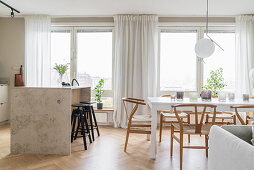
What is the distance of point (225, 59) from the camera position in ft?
15.3

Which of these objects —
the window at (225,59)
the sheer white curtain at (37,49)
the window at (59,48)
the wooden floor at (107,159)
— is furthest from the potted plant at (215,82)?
the sheer white curtain at (37,49)

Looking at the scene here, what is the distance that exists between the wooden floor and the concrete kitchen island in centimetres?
14

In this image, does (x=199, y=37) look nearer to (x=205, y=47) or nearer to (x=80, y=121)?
(x=205, y=47)

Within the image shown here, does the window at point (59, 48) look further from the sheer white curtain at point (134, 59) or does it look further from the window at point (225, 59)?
the window at point (225, 59)

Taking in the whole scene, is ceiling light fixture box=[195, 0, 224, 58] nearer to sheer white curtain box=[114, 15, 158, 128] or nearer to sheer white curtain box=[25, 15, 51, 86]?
sheer white curtain box=[114, 15, 158, 128]

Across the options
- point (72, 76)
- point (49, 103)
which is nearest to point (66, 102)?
point (49, 103)

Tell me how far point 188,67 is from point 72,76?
2689mm

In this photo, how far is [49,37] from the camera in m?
4.67

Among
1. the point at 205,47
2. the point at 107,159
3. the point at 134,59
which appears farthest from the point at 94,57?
the point at 107,159

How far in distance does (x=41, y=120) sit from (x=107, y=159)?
1021 mm

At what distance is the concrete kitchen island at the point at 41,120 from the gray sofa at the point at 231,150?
1875mm

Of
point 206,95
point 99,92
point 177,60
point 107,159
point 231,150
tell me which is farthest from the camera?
point 177,60

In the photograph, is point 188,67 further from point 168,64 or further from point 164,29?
point 164,29

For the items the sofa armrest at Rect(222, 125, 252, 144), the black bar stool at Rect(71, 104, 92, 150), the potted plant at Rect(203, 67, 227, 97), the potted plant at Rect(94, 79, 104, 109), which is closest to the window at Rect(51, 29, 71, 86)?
the potted plant at Rect(94, 79, 104, 109)
